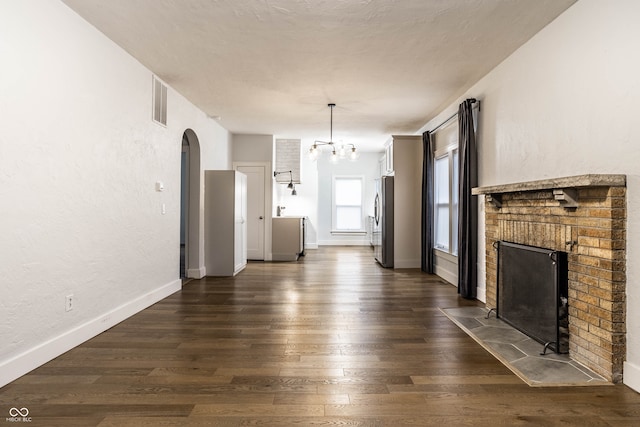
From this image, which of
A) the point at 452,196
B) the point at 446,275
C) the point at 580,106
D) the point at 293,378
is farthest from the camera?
the point at 446,275

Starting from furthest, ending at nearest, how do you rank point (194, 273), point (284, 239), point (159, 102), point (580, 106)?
point (284, 239) → point (194, 273) → point (159, 102) → point (580, 106)

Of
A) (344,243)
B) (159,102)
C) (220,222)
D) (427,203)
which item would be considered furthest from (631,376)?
(344,243)

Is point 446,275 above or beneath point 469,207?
beneath

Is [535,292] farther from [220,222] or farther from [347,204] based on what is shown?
[347,204]

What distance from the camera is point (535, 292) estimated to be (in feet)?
9.62

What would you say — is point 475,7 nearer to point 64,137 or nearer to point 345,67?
point 345,67

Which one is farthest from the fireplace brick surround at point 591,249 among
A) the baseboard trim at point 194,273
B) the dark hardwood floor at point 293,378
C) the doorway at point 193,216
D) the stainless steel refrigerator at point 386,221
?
the baseboard trim at point 194,273

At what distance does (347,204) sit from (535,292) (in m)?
8.07

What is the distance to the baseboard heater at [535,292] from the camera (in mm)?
2658

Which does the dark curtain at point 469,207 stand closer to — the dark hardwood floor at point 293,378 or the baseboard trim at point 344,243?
the dark hardwood floor at point 293,378

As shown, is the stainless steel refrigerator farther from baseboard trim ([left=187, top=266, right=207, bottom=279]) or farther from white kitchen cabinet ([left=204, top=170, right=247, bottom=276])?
baseboard trim ([left=187, top=266, right=207, bottom=279])

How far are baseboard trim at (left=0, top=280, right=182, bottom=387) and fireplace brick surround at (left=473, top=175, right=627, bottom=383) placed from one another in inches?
148

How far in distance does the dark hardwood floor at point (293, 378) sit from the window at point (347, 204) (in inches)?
273

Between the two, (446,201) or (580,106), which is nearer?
(580,106)
